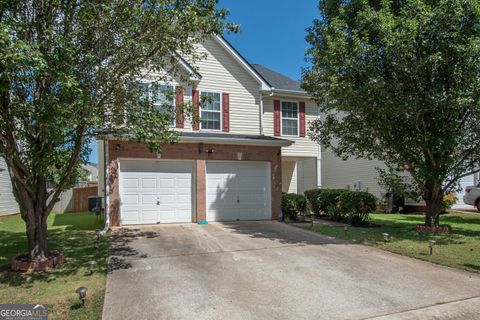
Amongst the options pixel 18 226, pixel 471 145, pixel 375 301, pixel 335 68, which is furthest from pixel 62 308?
pixel 471 145

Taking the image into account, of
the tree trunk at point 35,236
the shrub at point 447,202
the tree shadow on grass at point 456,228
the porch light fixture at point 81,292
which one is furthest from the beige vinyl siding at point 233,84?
the porch light fixture at point 81,292

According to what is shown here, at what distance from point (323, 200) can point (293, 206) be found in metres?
1.62

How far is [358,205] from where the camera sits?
43.1ft

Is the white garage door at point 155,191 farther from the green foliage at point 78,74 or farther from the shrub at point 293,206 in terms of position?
the green foliage at point 78,74

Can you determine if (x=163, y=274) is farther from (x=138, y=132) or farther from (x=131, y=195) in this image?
(x=131, y=195)

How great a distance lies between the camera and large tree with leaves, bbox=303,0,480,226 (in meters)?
9.59

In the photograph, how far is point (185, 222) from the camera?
13227 millimetres

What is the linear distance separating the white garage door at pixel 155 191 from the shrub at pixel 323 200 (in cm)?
586

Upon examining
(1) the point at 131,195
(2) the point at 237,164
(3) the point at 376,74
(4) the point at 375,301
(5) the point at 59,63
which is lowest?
(4) the point at 375,301

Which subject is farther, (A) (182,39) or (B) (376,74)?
(B) (376,74)

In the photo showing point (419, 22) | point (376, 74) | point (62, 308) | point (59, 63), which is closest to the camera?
point (62, 308)

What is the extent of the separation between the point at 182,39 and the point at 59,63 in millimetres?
2723

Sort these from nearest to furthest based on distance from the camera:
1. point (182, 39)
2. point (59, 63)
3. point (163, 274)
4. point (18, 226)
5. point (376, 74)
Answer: point (59, 63)
point (163, 274)
point (182, 39)
point (376, 74)
point (18, 226)

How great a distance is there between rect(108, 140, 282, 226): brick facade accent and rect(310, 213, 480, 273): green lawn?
118 inches
